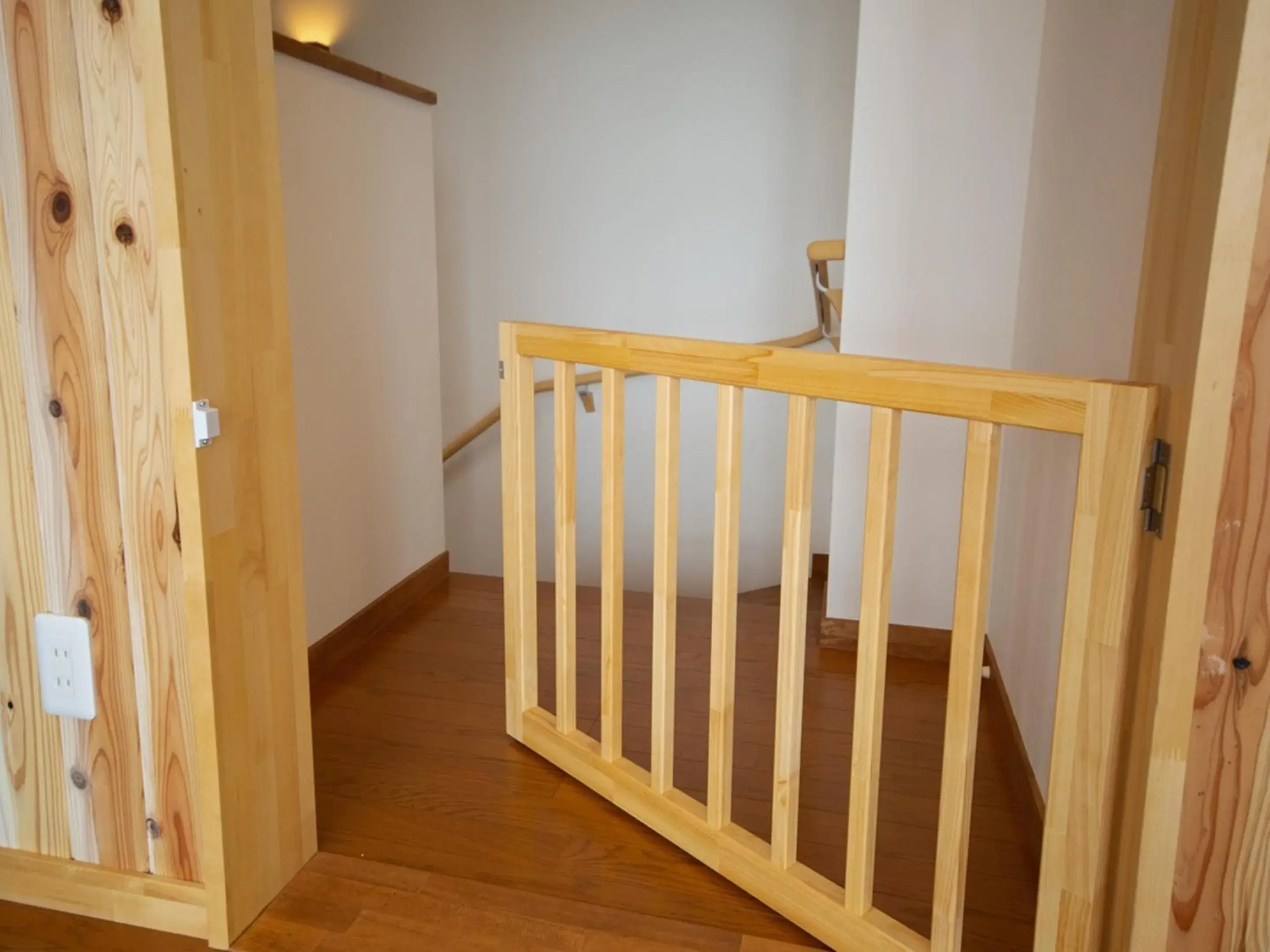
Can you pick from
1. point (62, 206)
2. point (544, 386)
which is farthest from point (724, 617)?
point (544, 386)

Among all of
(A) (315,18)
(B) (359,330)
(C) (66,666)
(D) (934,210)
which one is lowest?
(C) (66,666)

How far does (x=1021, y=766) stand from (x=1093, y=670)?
0.95 metres

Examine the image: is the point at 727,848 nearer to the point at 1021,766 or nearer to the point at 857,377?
the point at 1021,766

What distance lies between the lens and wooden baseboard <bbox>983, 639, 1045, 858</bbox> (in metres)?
1.82

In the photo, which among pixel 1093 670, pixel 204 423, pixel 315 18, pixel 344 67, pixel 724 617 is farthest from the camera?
pixel 315 18

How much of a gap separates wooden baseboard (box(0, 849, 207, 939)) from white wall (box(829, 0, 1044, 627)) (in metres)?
1.75

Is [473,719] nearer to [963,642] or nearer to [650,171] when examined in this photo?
[963,642]

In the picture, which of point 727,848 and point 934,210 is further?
point 934,210

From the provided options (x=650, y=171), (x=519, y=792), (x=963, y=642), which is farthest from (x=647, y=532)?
(x=963, y=642)

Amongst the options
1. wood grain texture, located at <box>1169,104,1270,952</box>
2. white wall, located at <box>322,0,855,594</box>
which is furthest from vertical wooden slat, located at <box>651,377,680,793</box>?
white wall, located at <box>322,0,855,594</box>

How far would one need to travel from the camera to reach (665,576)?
5.92 ft

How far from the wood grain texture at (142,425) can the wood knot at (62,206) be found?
4 cm

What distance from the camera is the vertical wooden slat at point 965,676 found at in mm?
1278

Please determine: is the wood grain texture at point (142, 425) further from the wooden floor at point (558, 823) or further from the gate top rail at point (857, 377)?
the gate top rail at point (857, 377)
